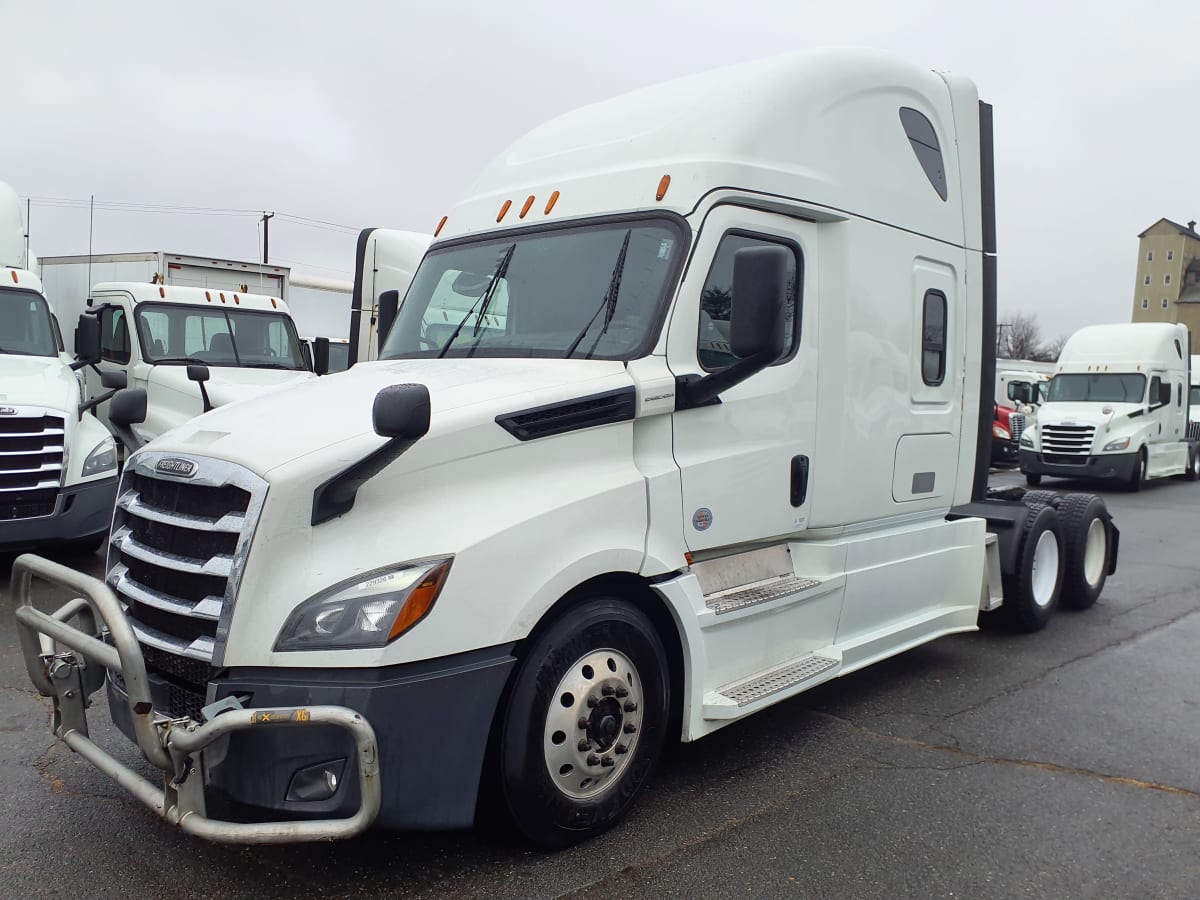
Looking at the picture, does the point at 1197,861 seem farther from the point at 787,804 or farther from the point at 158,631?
the point at 158,631

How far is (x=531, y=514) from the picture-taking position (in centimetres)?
335

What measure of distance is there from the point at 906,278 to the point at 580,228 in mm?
2012

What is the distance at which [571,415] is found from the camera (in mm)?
3621

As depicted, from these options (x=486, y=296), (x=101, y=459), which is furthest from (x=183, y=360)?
(x=486, y=296)

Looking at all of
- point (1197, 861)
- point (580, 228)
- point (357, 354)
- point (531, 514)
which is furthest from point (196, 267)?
point (1197, 861)

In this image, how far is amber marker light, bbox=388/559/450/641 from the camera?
3002 millimetres

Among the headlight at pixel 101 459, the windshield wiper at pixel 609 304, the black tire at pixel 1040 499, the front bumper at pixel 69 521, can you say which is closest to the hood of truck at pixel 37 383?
the headlight at pixel 101 459

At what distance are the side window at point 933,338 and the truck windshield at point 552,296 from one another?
2.11 metres

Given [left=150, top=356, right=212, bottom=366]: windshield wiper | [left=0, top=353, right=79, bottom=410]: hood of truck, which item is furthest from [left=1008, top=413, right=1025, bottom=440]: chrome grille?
[left=0, top=353, right=79, bottom=410]: hood of truck

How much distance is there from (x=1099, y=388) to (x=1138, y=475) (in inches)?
74.1

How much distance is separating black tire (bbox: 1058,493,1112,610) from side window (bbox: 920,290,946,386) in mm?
2472

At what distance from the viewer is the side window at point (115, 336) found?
37.0 ft

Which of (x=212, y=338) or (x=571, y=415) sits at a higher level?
(x=212, y=338)

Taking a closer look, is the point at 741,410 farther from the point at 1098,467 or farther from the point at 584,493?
the point at 1098,467
